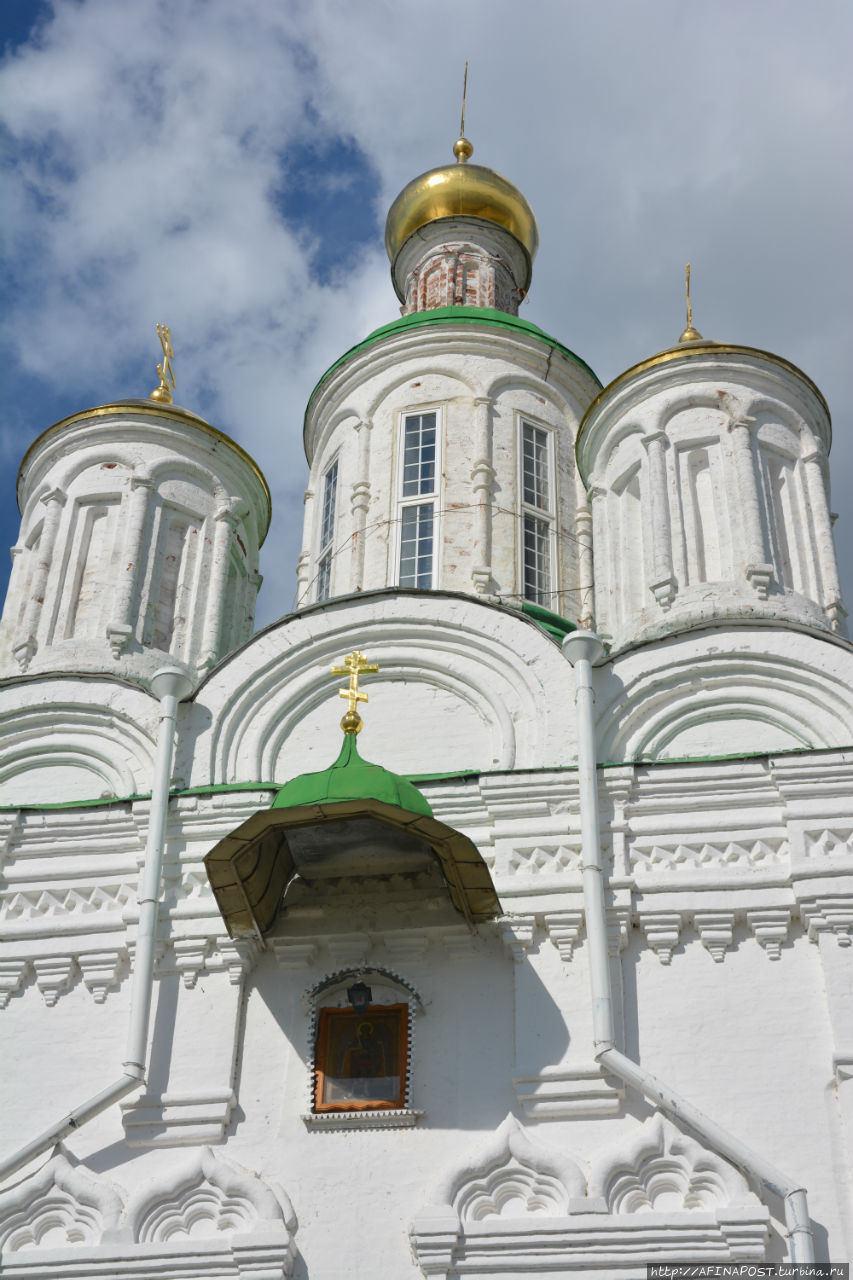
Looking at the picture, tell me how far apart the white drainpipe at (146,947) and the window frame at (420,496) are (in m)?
2.61

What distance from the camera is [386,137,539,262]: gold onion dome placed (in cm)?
1594

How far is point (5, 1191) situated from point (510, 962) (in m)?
2.69

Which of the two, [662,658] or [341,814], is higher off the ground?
[662,658]

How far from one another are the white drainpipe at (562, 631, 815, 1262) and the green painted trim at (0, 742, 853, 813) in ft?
0.73

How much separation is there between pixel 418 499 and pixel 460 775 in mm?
3606

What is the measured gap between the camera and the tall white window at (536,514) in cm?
1215

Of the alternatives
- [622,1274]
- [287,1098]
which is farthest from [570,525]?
[622,1274]

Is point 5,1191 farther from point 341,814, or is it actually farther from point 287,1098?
point 341,814

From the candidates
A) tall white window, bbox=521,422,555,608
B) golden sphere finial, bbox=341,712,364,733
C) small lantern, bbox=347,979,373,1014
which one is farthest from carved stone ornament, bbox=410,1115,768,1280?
tall white window, bbox=521,422,555,608

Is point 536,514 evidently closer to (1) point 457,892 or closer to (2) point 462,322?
(2) point 462,322

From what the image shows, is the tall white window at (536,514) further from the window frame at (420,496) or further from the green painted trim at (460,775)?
the green painted trim at (460,775)

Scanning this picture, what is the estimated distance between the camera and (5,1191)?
8.12 m

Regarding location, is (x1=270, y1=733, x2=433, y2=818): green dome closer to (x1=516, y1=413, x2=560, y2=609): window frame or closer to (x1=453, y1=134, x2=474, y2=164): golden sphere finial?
(x1=516, y1=413, x2=560, y2=609): window frame

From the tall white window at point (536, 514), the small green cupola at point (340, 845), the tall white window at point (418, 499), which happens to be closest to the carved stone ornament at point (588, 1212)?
the small green cupola at point (340, 845)
